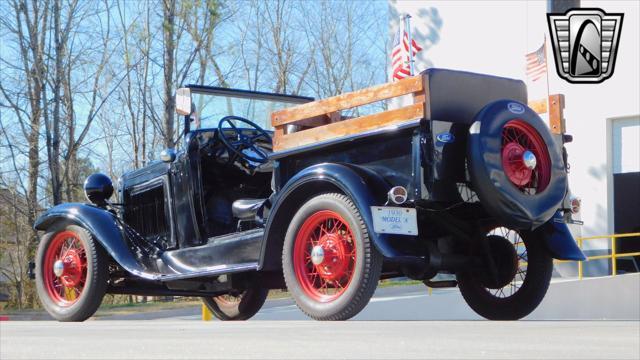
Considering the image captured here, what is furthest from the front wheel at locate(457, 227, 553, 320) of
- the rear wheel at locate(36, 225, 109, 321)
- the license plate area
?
the rear wheel at locate(36, 225, 109, 321)

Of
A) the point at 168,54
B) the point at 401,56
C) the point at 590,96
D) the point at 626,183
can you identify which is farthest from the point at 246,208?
the point at 168,54

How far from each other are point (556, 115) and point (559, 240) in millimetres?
927

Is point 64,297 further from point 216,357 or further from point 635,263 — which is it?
point 635,263

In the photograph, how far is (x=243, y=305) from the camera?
8773 millimetres

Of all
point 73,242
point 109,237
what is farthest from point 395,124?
point 73,242

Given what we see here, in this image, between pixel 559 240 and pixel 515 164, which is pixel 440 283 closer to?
pixel 559 240

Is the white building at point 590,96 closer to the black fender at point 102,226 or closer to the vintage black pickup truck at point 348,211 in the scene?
the vintage black pickup truck at point 348,211

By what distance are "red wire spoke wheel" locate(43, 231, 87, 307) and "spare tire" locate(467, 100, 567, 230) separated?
392 cm

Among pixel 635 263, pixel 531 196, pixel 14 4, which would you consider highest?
pixel 14 4

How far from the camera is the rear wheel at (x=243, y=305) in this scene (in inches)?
344

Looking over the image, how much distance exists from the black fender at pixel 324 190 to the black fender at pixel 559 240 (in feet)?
4.50

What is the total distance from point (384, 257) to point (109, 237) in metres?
2.98

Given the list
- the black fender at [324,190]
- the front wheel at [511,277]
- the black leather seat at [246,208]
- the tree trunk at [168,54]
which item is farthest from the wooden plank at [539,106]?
the tree trunk at [168,54]

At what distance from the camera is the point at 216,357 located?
10.8ft
